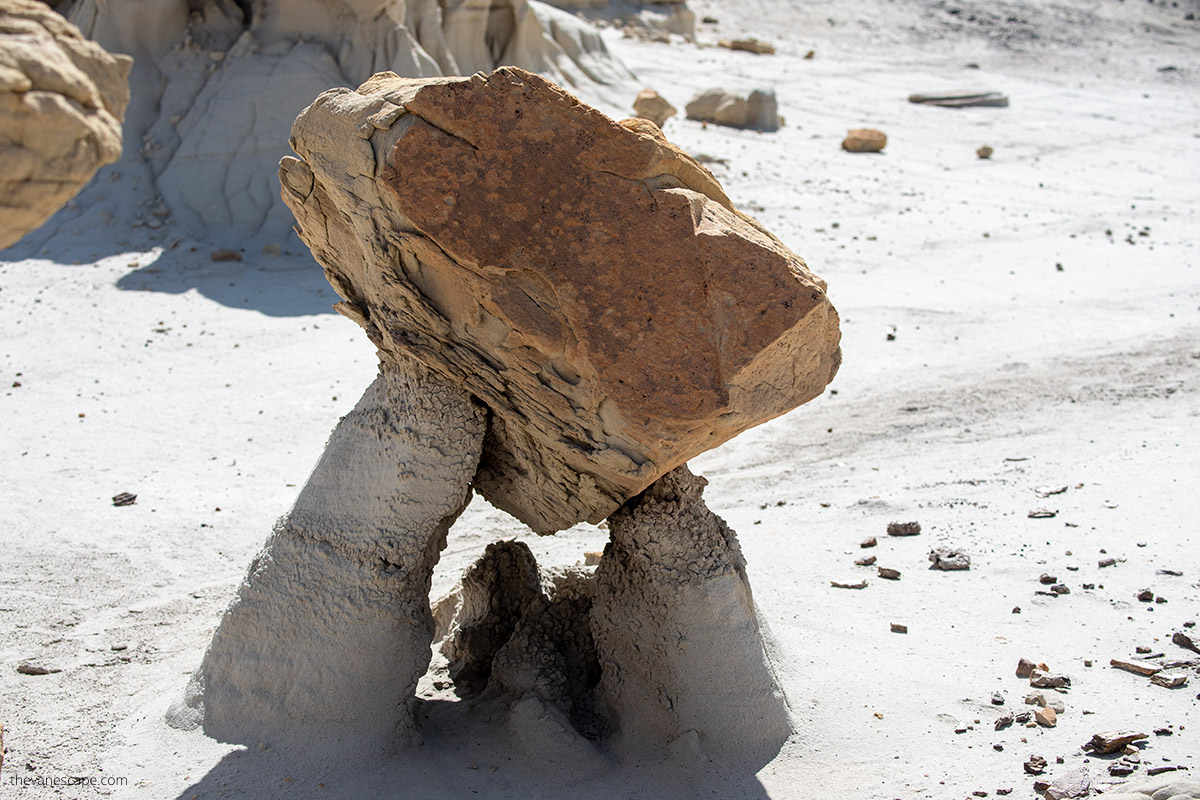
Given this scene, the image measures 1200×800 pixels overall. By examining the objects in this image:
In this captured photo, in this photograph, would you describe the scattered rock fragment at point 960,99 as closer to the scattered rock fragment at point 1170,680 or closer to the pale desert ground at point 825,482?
the pale desert ground at point 825,482

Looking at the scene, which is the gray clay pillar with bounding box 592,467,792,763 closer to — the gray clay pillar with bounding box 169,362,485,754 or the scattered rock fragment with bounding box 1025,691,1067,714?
the gray clay pillar with bounding box 169,362,485,754

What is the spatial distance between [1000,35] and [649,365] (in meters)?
21.9

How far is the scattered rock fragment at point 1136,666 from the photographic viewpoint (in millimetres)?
3873

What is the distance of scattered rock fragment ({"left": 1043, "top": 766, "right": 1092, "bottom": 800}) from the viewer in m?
3.23

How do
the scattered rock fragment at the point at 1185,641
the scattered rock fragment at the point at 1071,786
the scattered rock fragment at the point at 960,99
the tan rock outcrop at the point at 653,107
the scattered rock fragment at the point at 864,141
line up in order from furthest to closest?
the scattered rock fragment at the point at 960,99 < the scattered rock fragment at the point at 864,141 < the tan rock outcrop at the point at 653,107 < the scattered rock fragment at the point at 1185,641 < the scattered rock fragment at the point at 1071,786

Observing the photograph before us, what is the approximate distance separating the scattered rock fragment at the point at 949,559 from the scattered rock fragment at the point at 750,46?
51.1 feet

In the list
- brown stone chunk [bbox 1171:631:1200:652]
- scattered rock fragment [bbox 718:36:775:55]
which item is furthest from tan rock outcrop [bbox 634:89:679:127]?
brown stone chunk [bbox 1171:631:1200:652]

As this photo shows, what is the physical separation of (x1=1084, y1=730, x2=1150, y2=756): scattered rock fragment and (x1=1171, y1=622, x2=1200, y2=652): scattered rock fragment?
668 mm

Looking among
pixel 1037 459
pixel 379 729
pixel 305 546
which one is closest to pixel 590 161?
pixel 305 546

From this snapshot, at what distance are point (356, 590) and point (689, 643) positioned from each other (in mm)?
1130

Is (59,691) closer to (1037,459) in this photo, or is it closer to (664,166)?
(664,166)

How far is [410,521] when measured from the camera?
3.56m

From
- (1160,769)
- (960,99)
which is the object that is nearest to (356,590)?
(1160,769)

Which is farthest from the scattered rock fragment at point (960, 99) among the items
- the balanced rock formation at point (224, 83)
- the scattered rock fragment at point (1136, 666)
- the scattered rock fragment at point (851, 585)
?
the scattered rock fragment at point (1136, 666)
